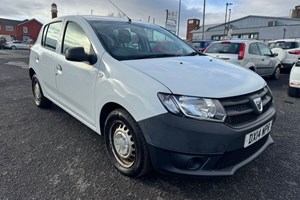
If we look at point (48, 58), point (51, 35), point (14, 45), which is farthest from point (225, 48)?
point (14, 45)

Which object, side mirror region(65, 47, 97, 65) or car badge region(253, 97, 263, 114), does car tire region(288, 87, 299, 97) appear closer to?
car badge region(253, 97, 263, 114)

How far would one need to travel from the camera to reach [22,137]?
3371 mm

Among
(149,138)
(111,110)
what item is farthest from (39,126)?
(149,138)

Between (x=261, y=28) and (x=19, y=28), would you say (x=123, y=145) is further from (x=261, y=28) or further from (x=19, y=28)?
(x=19, y=28)

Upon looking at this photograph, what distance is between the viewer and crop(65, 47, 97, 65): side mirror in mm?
2564

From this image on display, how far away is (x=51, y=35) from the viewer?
393cm

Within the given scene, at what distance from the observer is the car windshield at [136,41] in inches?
106

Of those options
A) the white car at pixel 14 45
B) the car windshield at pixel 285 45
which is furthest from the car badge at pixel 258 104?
the white car at pixel 14 45

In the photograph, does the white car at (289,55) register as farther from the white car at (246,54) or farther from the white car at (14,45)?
the white car at (14,45)

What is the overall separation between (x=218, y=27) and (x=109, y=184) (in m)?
52.1

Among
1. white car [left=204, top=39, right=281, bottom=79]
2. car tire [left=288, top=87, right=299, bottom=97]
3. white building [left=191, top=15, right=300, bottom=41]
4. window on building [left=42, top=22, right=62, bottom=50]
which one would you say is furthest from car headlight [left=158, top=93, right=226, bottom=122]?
white building [left=191, top=15, right=300, bottom=41]

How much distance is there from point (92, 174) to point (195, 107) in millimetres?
1346

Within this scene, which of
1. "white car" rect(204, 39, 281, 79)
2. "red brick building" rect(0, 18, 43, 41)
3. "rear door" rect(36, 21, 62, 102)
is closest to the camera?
"rear door" rect(36, 21, 62, 102)

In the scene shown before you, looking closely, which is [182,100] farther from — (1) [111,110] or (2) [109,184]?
(2) [109,184]
